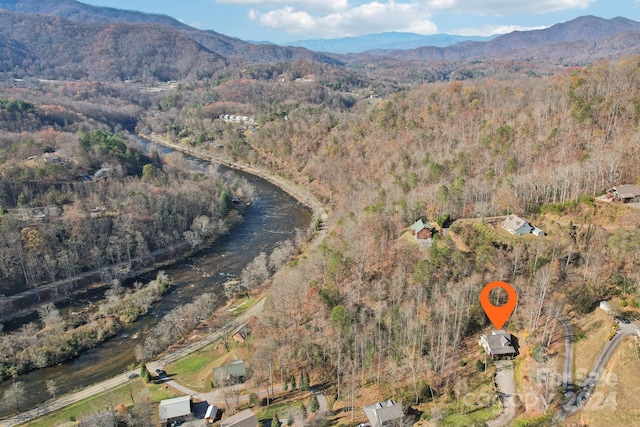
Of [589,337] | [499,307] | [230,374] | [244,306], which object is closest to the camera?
[589,337]

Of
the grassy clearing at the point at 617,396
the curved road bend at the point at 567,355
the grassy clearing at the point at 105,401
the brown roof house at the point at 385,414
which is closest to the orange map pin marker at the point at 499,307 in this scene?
the curved road bend at the point at 567,355

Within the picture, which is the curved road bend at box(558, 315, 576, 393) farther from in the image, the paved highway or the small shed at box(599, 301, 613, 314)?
the paved highway

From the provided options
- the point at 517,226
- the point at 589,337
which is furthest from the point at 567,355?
the point at 517,226

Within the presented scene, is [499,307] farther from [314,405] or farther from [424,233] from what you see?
[314,405]

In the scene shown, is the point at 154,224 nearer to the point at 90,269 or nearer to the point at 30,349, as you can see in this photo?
the point at 90,269

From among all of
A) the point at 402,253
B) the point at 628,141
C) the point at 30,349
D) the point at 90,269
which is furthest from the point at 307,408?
the point at 628,141

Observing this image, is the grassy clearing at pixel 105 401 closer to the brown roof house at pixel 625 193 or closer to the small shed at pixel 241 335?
the small shed at pixel 241 335

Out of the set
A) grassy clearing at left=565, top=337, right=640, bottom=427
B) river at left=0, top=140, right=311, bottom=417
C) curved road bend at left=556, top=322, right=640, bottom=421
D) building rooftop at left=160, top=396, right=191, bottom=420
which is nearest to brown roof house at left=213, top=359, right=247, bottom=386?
building rooftop at left=160, top=396, right=191, bottom=420
